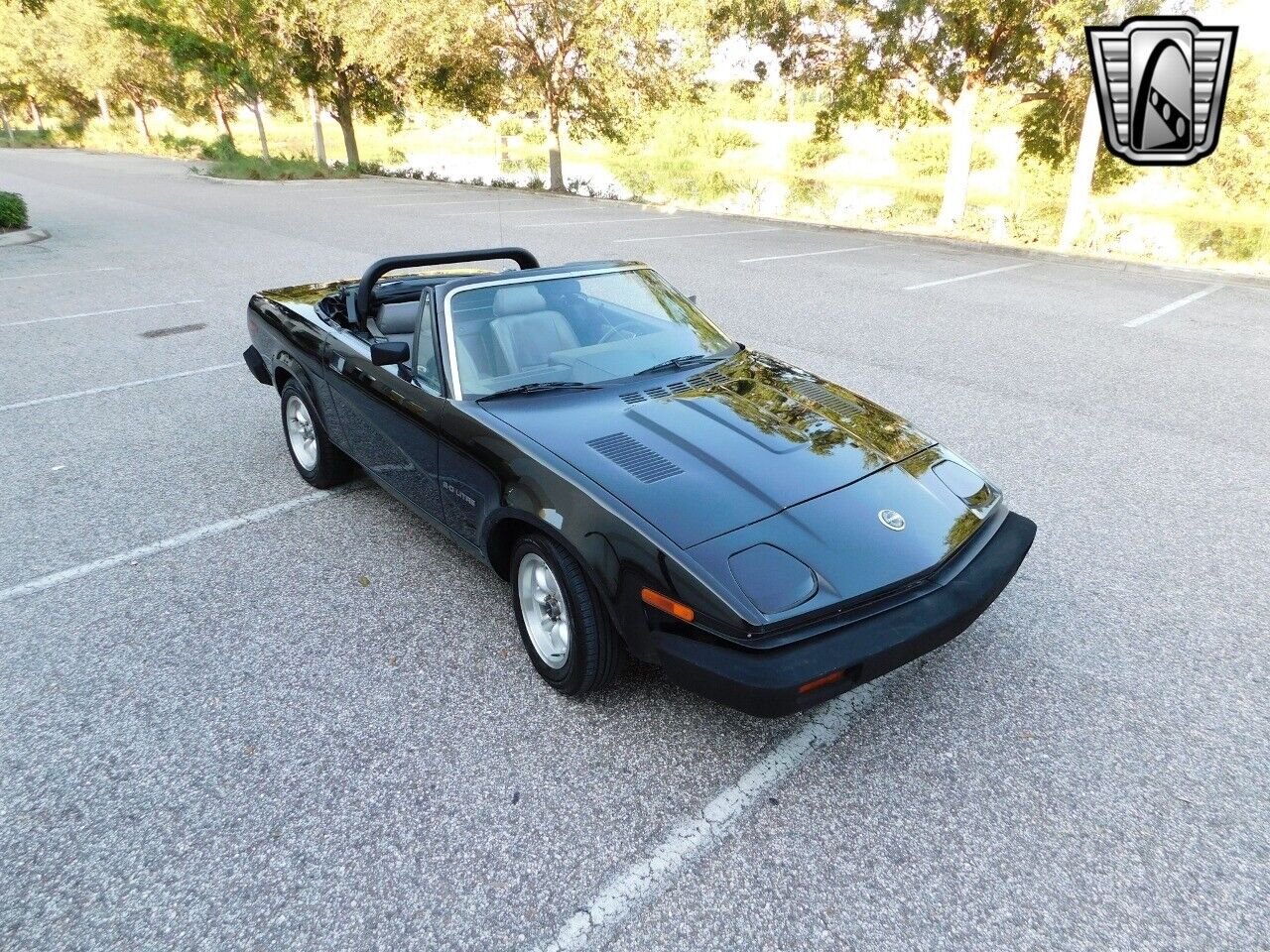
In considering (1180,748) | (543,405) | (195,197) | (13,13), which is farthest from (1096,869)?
(13,13)

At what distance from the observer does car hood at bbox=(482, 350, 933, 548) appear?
2629 millimetres

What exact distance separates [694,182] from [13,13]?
5037 cm

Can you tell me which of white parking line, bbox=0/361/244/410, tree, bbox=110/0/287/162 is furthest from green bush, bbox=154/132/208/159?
white parking line, bbox=0/361/244/410

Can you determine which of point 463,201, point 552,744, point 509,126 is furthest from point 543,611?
point 509,126

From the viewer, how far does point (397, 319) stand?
4.13m

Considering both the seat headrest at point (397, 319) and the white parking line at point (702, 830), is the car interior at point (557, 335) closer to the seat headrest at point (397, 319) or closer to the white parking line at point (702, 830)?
the seat headrest at point (397, 319)

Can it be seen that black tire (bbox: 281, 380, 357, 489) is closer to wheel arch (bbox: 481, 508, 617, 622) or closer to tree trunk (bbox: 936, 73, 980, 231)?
wheel arch (bbox: 481, 508, 617, 622)

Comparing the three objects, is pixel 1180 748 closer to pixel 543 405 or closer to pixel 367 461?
pixel 543 405

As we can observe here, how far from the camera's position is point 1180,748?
8.74ft

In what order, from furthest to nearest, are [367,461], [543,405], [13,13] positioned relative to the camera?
[13,13]
[367,461]
[543,405]

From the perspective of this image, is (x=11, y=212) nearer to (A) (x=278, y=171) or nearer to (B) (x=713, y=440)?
(A) (x=278, y=171)

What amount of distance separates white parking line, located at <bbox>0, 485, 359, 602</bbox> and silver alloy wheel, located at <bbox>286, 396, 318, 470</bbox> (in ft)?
0.76

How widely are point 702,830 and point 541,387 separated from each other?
1.83 m

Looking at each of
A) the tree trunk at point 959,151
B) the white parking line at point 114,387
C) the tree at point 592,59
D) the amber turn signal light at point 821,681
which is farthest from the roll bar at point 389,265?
the tree at point 592,59
